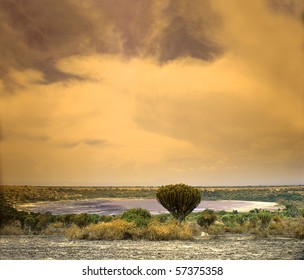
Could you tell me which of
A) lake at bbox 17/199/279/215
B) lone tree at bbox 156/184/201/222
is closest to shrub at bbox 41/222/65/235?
lake at bbox 17/199/279/215

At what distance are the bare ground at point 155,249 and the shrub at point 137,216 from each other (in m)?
2.66

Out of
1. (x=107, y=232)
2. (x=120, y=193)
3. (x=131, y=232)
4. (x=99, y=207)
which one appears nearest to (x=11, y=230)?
(x=107, y=232)

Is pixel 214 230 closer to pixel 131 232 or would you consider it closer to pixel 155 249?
pixel 131 232

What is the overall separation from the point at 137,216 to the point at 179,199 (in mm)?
2413

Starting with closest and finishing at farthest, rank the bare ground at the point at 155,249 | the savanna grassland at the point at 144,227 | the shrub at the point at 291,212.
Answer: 1. the bare ground at the point at 155,249
2. the savanna grassland at the point at 144,227
3. the shrub at the point at 291,212

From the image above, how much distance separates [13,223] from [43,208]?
254 inches

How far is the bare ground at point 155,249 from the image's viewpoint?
13375 mm

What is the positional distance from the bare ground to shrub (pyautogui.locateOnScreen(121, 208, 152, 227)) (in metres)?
2.66

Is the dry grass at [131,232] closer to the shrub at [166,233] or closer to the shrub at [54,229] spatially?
the shrub at [166,233]

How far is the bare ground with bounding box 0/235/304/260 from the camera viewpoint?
1338 centimetres

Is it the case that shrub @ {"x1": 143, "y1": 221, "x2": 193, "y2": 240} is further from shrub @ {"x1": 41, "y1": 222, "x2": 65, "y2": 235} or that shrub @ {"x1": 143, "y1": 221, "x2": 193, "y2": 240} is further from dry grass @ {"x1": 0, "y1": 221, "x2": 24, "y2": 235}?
dry grass @ {"x1": 0, "y1": 221, "x2": 24, "y2": 235}

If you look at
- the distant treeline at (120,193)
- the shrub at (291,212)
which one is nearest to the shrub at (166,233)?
the shrub at (291,212)
